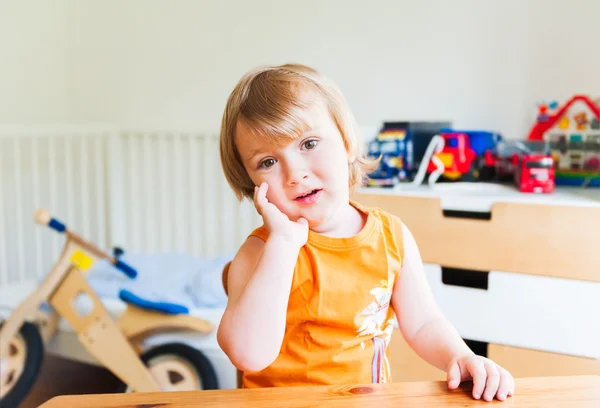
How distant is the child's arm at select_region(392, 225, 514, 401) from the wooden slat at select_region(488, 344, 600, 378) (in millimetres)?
597

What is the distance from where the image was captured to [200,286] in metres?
1.72

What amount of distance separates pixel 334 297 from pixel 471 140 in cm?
90

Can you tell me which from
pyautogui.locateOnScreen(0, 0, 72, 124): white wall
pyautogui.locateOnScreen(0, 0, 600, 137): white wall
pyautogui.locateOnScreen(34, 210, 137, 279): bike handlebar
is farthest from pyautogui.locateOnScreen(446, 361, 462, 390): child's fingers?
pyautogui.locateOnScreen(0, 0, 72, 124): white wall

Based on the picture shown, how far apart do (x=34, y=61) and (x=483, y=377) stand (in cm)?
226

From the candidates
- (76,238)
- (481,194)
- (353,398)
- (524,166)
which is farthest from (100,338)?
(353,398)

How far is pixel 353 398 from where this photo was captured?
50 centimetres

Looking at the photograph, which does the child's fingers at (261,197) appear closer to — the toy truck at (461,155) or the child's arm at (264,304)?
the child's arm at (264,304)

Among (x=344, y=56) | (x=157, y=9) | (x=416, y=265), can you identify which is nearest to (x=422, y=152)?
(x=344, y=56)

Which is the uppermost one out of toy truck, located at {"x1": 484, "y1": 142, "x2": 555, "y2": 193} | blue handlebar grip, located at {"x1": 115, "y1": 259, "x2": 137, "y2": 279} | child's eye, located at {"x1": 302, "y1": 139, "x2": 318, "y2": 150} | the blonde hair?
the blonde hair

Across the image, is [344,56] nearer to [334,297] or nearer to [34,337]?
[34,337]

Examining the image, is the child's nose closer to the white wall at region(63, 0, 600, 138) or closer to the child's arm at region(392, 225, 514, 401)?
the child's arm at region(392, 225, 514, 401)

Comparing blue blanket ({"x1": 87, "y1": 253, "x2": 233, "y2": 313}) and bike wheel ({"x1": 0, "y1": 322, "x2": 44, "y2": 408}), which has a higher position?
blue blanket ({"x1": 87, "y1": 253, "x2": 233, "y2": 313})

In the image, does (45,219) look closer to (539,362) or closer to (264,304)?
(264,304)

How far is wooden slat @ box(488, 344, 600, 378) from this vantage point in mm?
1229
